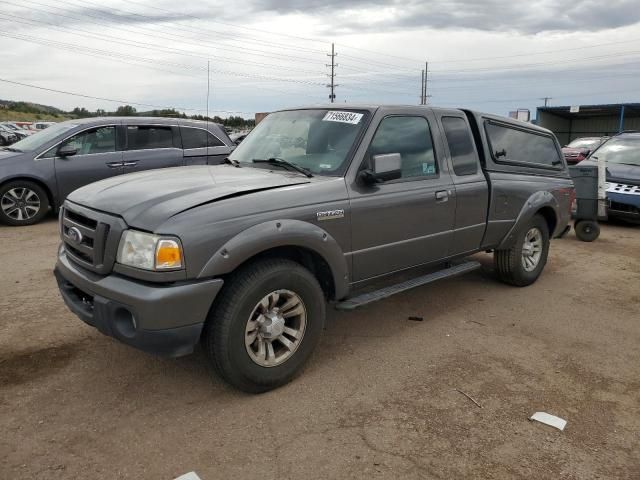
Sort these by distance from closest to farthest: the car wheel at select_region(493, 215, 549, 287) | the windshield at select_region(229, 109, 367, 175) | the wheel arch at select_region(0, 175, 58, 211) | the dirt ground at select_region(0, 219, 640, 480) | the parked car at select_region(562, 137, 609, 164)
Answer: the dirt ground at select_region(0, 219, 640, 480) → the windshield at select_region(229, 109, 367, 175) → the car wheel at select_region(493, 215, 549, 287) → the wheel arch at select_region(0, 175, 58, 211) → the parked car at select_region(562, 137, 609, 164)

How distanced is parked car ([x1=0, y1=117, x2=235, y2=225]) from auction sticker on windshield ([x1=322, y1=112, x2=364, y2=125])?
4.44 meters

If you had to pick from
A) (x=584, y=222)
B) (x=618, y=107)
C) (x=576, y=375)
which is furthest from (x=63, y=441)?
(x=618, y=107)

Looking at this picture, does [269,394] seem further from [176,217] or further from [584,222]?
[584,222]

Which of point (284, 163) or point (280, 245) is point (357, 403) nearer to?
point (280, 245)

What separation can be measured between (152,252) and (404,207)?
6.64 feet

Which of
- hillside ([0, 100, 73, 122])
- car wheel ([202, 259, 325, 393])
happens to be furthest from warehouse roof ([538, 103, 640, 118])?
hillside ([0, 100, 73, 122])

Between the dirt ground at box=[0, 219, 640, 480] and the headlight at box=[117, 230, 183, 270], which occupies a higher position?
the headlight at box=[117, 230, 183, 270]

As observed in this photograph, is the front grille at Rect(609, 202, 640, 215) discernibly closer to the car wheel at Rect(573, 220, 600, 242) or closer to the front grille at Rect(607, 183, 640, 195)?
the front grille at Rect(607, 183, 640, 195)

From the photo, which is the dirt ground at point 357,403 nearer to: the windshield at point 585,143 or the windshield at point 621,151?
the windshield at point 621,151

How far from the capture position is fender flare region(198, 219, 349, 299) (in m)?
2.99

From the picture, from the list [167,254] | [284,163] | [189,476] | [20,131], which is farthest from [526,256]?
[20,131]

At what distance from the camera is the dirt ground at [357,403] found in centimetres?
270

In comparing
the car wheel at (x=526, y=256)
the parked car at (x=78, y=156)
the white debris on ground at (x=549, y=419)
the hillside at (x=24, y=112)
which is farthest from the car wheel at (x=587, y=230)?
the hillside at (x=24, y=112)

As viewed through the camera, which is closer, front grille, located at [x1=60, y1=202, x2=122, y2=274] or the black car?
front grille, located at [x1=60, y1=202, x2=122, y2=274]
